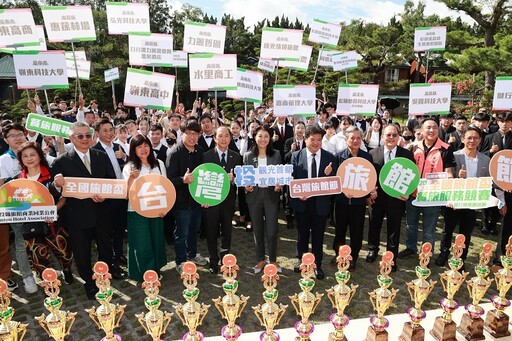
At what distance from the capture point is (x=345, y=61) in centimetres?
1000

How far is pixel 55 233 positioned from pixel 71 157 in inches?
39.8

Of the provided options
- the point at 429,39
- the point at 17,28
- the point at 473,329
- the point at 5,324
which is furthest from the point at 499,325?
the point at 429,39

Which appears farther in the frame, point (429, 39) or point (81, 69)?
point (429, 39)

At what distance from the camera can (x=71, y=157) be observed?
3766 millimetres

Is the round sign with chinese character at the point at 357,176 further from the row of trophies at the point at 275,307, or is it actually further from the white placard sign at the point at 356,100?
the white placard sign at the point at 356,100

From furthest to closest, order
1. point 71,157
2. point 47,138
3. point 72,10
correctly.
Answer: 1. point 72,10
2. point 47,138
3. point 71,157

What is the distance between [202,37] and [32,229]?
15.3ft

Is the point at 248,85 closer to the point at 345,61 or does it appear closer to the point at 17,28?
the point at 17,28

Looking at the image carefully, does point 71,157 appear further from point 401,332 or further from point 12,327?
point 401,332

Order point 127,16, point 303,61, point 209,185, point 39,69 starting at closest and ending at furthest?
point 209,185
point 39,69
point 127,16
point 303,61

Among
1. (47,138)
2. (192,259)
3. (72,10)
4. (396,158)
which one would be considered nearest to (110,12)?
(72,10)

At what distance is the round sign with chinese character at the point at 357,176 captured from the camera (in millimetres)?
4160

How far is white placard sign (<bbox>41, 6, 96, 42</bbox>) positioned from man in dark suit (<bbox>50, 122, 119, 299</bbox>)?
346 cm

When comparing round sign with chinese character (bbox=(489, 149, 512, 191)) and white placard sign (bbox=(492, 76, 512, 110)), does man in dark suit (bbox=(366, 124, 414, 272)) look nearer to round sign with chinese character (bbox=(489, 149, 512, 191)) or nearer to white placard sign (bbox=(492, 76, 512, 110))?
round sign with chinese character (bbox=(489, 149, 512, 191))
